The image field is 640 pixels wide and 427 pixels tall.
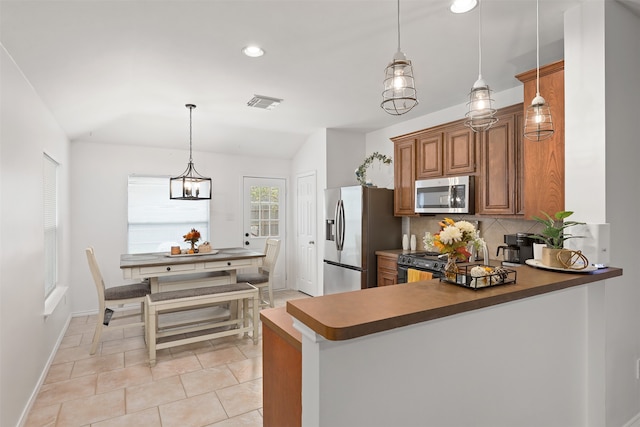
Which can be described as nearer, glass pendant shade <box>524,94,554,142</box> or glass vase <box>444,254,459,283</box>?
glass vase <box>444,254,459,283</box>

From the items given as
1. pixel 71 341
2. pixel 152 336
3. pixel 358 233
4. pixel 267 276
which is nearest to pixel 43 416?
pixel 152 336

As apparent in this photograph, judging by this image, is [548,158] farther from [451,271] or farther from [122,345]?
[122,345]

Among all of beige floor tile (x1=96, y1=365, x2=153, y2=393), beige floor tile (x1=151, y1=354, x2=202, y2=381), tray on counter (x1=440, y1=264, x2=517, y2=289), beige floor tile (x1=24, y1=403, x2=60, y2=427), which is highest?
tray on counter (x1=440, y1=264, x2=517, y2=289)

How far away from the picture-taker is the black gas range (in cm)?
350

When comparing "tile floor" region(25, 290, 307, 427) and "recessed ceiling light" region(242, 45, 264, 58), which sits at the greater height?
"recessed ceiling light" region(242, 45, 264, 58)

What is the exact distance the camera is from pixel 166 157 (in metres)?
5.50

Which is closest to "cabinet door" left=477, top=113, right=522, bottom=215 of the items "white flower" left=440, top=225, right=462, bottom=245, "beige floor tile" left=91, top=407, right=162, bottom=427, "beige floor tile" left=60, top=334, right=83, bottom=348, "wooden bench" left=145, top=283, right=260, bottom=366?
"white flower" left=440, top=225, right=462, bottom=245

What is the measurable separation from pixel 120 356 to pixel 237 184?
125 inches

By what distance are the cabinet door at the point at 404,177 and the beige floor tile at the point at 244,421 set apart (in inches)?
110

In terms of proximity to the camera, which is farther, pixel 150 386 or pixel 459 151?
pixel 459 151

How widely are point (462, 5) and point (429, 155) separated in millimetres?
2123

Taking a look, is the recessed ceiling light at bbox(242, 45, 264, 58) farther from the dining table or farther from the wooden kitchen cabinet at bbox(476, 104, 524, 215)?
→ the dining table

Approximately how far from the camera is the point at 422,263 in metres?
3.69

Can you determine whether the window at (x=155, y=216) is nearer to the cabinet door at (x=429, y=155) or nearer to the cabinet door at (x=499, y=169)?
the cabinet door at (x=429, y=155)
